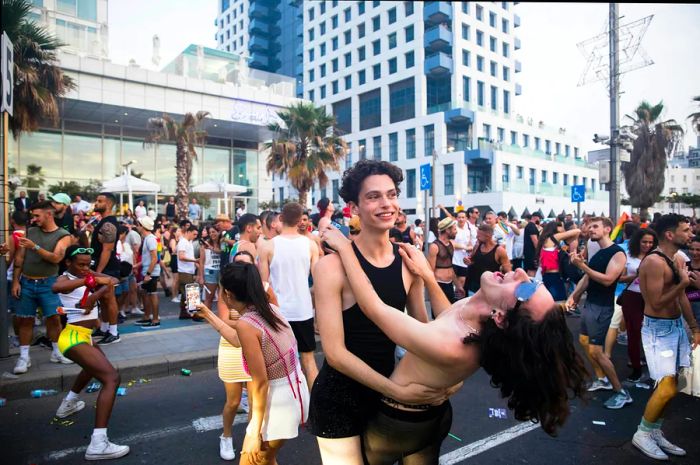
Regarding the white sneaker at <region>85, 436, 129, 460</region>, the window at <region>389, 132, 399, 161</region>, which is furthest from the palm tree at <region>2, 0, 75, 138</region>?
the window at <region>389, 132, 399, 161</region>

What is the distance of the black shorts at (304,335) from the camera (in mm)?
4699

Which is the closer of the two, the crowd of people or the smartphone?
the crowd of people

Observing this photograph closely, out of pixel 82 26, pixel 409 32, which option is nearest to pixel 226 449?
pixel 82 26

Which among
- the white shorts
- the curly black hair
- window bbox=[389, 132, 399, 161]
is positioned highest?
window bbox=[389, 132, 399, 161]

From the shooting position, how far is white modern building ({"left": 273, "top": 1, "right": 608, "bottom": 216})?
40312 mm

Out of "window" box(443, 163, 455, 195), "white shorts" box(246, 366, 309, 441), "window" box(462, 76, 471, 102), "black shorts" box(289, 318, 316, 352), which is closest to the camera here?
"white shorts" box(246, 366, 309, 441)

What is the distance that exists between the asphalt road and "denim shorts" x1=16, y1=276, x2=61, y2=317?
1199 mm

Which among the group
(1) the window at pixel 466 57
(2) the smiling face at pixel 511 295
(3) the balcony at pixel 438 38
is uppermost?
(3) the balcony at pixel 438 38

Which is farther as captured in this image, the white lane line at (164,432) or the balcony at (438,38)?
the balcony at (438,38)

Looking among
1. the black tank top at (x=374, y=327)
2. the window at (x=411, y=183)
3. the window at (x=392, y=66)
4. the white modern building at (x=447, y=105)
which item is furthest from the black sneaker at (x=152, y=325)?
the window at (x=392, y=66)

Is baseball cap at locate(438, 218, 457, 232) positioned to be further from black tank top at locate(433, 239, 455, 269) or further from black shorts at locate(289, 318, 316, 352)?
black shorts at locate(289, 318, 316, 352)

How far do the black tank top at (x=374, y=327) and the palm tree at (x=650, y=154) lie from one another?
112ft

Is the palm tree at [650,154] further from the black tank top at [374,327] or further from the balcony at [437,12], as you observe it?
the black tank top at [374,327]

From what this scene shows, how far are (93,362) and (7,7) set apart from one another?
12474 millimetres
